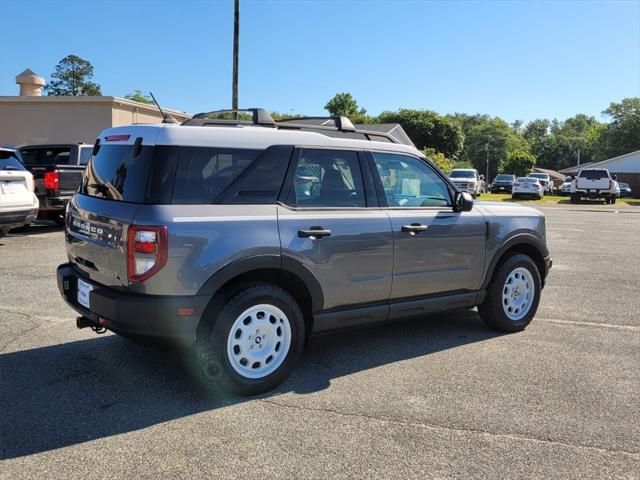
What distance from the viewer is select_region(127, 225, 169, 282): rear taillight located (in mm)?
3383

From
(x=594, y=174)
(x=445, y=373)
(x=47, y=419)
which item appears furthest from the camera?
(x=594, y=174)

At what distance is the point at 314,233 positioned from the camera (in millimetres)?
3977

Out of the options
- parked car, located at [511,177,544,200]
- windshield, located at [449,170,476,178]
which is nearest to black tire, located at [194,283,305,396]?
windshield, located at [449,170,476,178]

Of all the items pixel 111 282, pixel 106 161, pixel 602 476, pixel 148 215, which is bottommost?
pixel 602 476

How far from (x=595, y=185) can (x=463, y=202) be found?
94.7 feet

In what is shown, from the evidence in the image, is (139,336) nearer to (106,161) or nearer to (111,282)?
(111,282)

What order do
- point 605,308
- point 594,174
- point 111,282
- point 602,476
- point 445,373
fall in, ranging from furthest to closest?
point 594,174, point 605,308, point 445,373, point 111,282, point 602,476

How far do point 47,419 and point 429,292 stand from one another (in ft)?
9.84

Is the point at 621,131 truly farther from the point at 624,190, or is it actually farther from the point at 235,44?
the point at 235,44

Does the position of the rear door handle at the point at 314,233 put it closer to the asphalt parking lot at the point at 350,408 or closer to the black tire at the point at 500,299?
the asphalt parking lot at the point at 350,408

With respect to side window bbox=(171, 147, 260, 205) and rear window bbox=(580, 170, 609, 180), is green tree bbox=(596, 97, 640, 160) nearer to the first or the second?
rear window bbox=(580, 170, 609, 180)

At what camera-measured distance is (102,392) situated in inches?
150

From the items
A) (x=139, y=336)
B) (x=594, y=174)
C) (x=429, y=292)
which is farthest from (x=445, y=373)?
(x=594, y=174)

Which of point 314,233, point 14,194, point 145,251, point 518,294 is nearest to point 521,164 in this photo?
point 14,194
